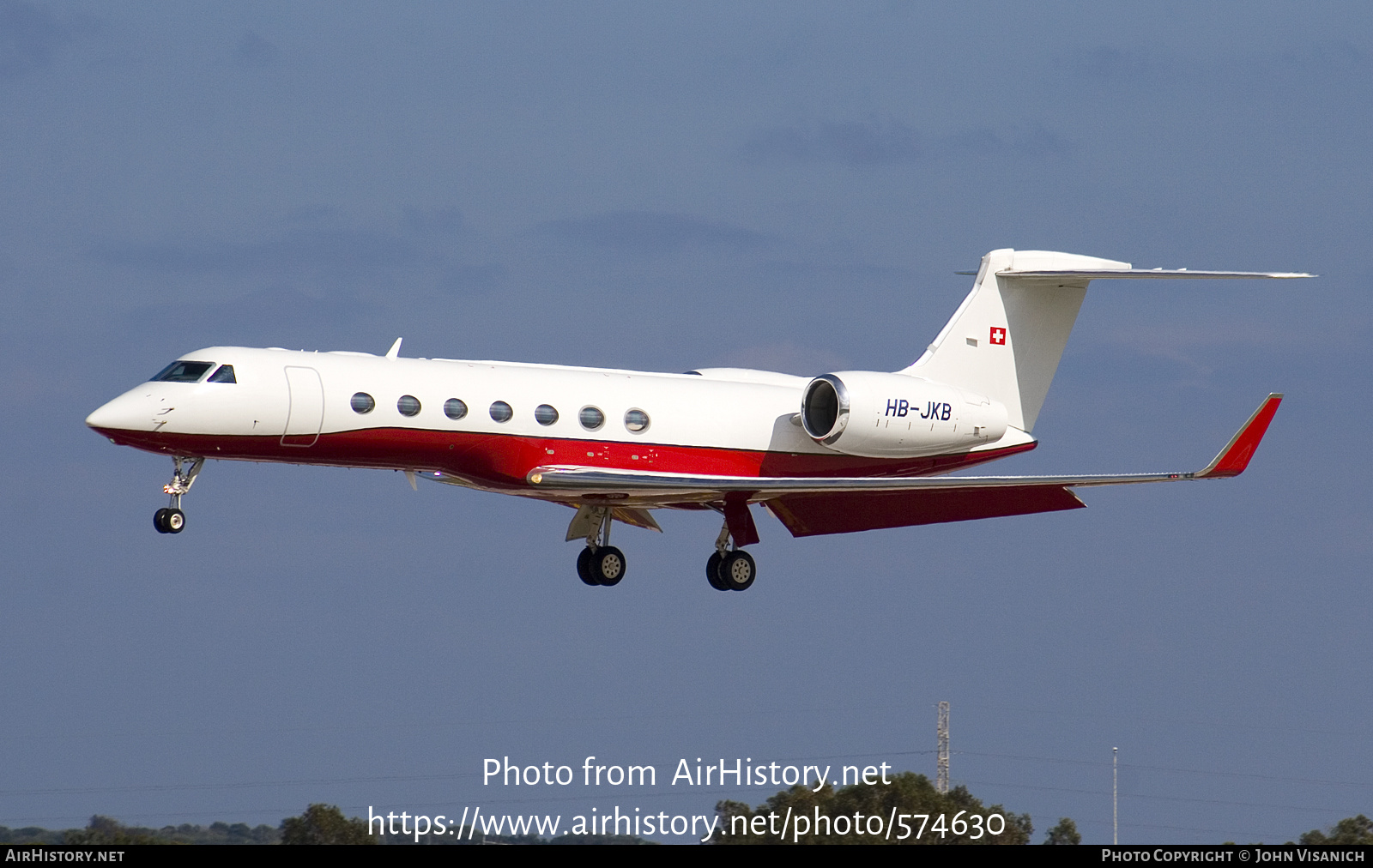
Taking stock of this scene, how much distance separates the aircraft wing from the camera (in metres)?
27.8

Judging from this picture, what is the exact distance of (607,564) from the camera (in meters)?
30.9

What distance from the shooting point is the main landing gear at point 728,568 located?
31.0 m

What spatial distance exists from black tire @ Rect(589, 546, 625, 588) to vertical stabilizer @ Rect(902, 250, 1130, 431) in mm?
5687

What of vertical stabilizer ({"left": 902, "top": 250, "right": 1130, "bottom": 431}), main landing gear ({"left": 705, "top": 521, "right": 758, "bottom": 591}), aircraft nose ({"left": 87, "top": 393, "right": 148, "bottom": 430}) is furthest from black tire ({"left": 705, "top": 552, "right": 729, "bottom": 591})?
aircraft nose ({"left": 87, "top": 393, "right": 148, "bottom": 430})

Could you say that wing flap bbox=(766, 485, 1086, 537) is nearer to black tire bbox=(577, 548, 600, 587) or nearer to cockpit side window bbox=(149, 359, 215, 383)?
black tire bbox=(577, 548, 600, 587)

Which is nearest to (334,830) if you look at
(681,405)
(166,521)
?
(166,521)

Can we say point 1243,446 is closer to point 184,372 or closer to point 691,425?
point 691,425

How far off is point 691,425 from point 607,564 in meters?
2.85

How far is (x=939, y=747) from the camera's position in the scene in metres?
46.8

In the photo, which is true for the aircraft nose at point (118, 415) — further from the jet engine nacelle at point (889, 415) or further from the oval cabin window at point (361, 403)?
the jet engine nacelle at point (889, 415)
